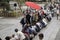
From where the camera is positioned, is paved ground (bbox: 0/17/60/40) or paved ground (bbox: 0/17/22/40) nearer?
paved ground (bbox: 0/17/60/40)

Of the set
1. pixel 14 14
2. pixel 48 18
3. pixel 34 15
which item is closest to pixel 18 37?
pixel 34 15

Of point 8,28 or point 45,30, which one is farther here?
point 8,28

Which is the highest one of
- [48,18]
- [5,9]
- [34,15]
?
[34,15]

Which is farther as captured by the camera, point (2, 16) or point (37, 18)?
point (2, 16)

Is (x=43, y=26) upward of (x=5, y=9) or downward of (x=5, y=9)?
upward

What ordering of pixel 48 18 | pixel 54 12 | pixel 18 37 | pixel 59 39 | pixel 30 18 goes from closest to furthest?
pixel 18 37, pixel 59 39, pixel 30 18, pixel 48 18, pixel 54 12

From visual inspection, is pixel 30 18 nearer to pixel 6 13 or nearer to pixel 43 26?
pixel 43 26

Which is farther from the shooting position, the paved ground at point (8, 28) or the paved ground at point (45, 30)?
the paved ground at point (8, 28)

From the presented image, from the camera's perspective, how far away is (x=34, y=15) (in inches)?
939

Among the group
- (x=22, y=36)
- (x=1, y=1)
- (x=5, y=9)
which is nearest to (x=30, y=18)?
(x=22, y=36)

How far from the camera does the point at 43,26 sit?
78.5 ft

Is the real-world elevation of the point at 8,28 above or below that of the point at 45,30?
below

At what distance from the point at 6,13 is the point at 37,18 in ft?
46.9

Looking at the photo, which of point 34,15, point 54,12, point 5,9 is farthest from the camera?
point 5,9
